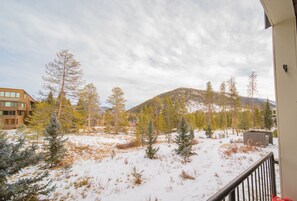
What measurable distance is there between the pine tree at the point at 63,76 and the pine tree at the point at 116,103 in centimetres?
933

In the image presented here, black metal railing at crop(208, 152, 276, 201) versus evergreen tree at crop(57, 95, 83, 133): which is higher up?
evergreen tree at crop(57, 95, 83, 133)

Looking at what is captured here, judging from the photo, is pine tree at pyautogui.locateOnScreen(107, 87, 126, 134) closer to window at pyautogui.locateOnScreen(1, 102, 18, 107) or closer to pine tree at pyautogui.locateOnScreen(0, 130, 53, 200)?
window at pyautogui.locateOnScreen(1, 102, 18, 107)

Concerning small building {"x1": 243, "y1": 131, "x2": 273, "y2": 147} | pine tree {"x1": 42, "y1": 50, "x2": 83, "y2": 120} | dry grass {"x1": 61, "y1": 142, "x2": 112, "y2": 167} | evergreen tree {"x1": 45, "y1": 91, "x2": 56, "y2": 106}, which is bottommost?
dry grass {"x1": 61, "y1": 142, "x2": 112, "y2": 167}

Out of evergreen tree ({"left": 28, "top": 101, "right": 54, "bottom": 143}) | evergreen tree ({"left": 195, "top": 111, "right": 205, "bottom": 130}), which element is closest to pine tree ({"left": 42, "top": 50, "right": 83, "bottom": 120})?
evergreen tree ({"left": 28, "top": 101, "right": 54, "bottom": 143})

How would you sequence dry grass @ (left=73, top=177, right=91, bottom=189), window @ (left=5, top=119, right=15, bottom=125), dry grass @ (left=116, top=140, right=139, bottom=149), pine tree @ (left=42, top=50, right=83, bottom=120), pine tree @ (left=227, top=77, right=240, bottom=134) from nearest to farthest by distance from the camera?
dry grass @ (left=73, top=177, right=91, bottom=189) → pine tree @ (left=42, top=50, right=83, bottom=120) → dry grass @ (left=116, top=140, right=139, bottom=149) → window @ (left=5, top=119, right=15, bottom=125) → pine tree @ (left=227, top=77, right=240, bottom=134)

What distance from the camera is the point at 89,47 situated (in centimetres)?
806

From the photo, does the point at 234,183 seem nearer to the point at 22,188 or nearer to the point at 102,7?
the point at 22,188

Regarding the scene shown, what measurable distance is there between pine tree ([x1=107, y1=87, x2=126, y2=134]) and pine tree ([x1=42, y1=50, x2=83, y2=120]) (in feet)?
30.6

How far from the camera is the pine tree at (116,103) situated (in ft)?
66.5

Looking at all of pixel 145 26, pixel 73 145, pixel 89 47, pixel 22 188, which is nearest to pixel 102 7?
pixel 145 26

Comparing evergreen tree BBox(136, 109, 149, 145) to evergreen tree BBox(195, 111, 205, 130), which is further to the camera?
evergreen tree BBox(195, 111, 205, 130)

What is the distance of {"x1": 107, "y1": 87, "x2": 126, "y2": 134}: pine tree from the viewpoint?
2027cm

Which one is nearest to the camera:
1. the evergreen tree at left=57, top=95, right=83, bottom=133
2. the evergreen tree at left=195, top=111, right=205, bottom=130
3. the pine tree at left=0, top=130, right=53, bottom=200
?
the pine tree at left=0, top=130, right=53, bottom=200

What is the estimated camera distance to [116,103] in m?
20.4
